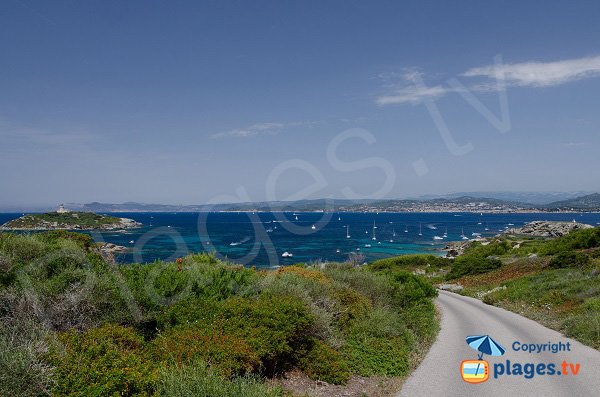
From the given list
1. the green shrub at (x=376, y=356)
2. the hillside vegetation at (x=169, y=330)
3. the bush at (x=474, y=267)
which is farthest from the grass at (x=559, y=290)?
the green shrub at (x=376, y=356)

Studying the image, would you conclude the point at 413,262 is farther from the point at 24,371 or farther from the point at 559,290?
the point at 24,371

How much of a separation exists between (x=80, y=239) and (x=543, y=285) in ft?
82.3

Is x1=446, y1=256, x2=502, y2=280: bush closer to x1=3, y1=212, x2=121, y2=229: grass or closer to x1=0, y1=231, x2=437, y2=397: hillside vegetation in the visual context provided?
x1=0, y1=231, x2=437, y2=397: hillside vegetation

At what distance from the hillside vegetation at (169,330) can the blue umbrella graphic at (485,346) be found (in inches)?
61.5

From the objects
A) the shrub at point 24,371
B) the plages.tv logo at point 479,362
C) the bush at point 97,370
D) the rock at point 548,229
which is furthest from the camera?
the rock at point 548,229

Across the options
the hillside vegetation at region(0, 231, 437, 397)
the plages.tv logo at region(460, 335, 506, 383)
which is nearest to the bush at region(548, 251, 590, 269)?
the plages.tv logo at region(460, 335, 506, 383)

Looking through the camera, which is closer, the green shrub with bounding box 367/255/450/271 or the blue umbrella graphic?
the blue umbrella graphic

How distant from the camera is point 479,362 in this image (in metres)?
11.9

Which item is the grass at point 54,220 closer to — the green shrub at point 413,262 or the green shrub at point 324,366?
the green shrub at point 324,366

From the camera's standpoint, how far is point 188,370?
22.0 ft

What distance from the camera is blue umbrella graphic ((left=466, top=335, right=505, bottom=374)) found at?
42.2 ft

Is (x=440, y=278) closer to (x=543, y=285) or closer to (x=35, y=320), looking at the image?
(x=543, y=285)

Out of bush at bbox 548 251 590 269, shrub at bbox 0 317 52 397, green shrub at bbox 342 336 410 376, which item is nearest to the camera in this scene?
shrub at bbox 0 317 52 397

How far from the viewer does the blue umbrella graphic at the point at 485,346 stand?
42.2ft
